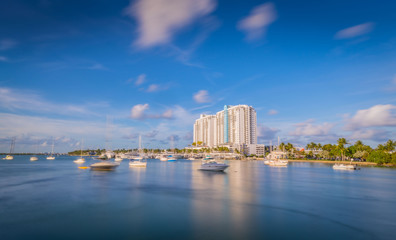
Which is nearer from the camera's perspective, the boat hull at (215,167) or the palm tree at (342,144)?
the boat hull at (215,167)

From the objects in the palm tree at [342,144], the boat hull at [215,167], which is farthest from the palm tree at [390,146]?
the boat hull at [215,167]

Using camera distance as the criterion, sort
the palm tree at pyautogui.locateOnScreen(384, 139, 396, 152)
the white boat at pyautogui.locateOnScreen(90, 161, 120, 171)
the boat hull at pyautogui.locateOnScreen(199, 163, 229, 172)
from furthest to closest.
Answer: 1. the palm tree at pyautogui.locateOnScreen(384, 139, 396, 152)
2. the boat hull at pyautogui.locateOnScreen(199, 163, 229, 172)
3. the white boat at pyautogui.locateOnScreen(90, 161, 120, 171)

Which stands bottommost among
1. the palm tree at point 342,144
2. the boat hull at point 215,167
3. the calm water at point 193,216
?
the calm water at point 193,216

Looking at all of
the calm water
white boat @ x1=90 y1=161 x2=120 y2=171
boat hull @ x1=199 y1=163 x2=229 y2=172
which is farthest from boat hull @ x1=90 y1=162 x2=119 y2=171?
the calm water

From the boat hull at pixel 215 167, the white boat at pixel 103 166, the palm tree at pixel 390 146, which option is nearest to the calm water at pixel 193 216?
the white boat at pixel 103 166

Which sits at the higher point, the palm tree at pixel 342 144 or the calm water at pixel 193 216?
the palm tree at pixel 342 144

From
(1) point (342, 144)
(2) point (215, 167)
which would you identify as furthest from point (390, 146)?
(2) point (215, 167)

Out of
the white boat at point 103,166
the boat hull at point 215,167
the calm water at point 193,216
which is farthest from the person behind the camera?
the boat hull at point 215,167

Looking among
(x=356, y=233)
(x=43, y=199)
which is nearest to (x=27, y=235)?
(x=43, y=199)

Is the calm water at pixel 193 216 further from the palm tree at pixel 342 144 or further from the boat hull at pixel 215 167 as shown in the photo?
the palm tree at pixel 342 144

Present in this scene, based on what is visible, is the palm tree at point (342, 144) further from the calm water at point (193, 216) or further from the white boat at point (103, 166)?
the white boat at point (103, 166)

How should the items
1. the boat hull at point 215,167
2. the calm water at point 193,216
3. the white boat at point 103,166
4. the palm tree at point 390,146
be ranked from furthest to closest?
the palm tree at point 390,146
the boat hull at point 215,167
the white boat at point 103,166
the calm water at point 193,216

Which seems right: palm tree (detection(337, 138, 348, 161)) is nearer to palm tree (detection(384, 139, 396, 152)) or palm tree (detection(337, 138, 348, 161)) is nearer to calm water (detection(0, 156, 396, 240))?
palm tree (detection(384, 139, 396, 152))

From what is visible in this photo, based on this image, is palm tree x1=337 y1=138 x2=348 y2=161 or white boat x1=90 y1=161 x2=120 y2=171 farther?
palm tree x1=337 y1=138 x2=348 y2=161
